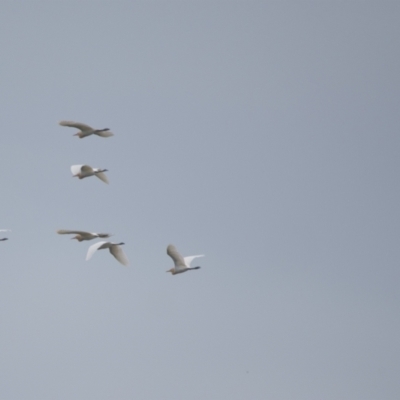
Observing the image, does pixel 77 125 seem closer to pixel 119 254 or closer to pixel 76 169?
pixel 76 169

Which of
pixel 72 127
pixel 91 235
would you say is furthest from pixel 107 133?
pixel 91 235

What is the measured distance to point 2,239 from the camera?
63.4 m

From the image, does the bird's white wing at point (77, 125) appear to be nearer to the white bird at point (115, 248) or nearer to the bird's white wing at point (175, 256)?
the white bird at point (115, 248)

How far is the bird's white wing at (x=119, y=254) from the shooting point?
63.2 m

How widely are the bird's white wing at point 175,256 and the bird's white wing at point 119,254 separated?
3522mm

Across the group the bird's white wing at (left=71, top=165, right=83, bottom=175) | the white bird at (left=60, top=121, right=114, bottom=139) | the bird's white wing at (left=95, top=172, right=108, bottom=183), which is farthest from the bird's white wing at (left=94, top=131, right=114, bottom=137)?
the bird's white wing at (left=95, top=172, right=108, bottom=183)

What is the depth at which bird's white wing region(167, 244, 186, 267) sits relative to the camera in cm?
6206

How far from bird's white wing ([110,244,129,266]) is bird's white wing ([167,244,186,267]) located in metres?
3.52

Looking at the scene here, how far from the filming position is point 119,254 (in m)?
63.5

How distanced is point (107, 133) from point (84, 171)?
3324mm

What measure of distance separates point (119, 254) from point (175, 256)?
13.6ft

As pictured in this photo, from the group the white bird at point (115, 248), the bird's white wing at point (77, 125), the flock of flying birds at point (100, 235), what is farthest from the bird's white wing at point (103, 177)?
the white bird at point (115, 248)

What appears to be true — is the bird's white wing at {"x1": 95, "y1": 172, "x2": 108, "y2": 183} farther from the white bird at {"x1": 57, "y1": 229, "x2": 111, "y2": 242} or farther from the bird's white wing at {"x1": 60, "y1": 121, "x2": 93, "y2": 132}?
→ the white bird at {"x1": 57, "y1": 229, "x2": 111, "y2": 242}

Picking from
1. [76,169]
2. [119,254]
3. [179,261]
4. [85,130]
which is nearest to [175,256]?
[179,261]
